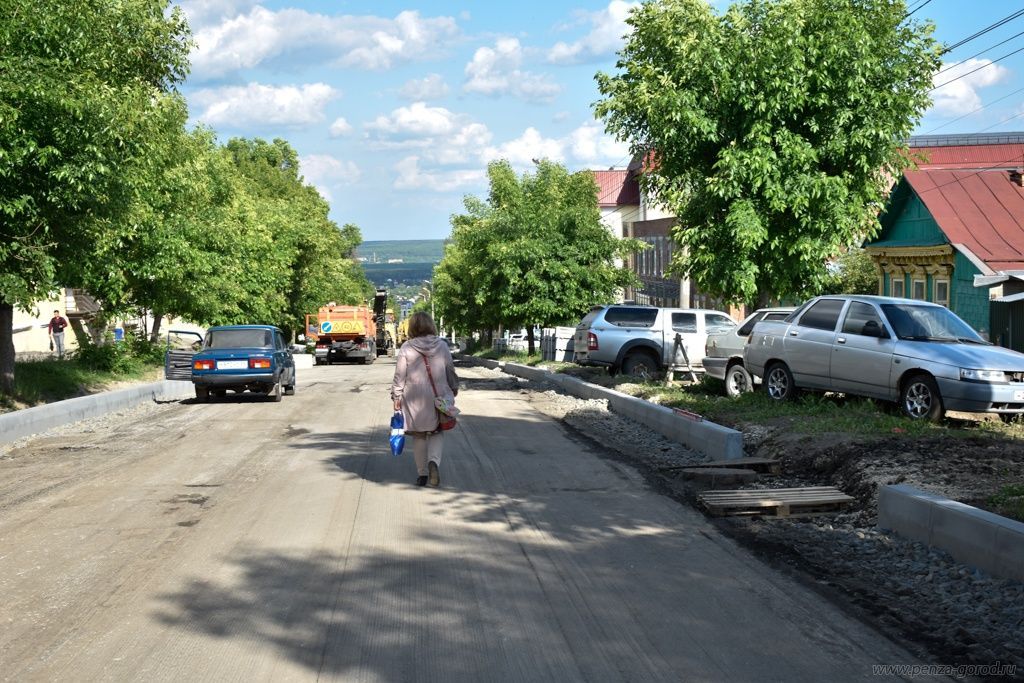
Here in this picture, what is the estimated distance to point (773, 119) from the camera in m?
19.0

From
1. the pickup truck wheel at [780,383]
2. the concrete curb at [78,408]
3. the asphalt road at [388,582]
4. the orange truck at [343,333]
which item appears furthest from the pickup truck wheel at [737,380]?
→ the orange truck at [343,333]

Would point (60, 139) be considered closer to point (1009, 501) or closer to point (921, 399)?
point (921, 399)

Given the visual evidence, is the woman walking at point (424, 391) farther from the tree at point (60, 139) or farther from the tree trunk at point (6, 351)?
the tree trunk at point (6, 351)

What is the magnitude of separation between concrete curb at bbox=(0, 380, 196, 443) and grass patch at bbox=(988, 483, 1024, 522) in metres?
12.7

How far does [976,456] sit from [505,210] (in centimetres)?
3076

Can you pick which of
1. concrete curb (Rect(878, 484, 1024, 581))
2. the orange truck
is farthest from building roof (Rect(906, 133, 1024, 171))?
concrete curb (Rect(878, 484, 1024, 581))

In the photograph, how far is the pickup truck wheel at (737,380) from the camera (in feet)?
61.9

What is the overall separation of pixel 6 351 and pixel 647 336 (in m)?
13.2

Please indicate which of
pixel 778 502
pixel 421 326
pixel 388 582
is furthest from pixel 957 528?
pixel 421 326

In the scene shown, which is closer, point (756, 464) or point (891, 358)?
point (756, 464)

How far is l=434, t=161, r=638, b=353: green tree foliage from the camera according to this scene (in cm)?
3825

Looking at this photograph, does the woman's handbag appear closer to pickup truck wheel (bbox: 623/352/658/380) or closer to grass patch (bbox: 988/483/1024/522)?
grass patch (bbox: 988/483/1024/522)

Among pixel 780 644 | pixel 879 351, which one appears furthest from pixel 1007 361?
pixel 780 644

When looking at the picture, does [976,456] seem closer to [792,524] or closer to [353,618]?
[792,524]
